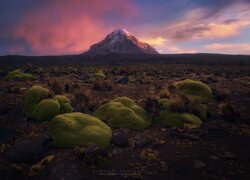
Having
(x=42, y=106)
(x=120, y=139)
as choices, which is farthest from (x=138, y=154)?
(x=42, y=106)

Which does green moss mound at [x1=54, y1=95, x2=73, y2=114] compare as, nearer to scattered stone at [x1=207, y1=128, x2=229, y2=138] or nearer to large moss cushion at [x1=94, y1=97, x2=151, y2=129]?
large moss cushion at [x1=94, y1=97, x2=151, y2=129]

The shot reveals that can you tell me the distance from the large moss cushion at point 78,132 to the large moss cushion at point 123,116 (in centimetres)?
68

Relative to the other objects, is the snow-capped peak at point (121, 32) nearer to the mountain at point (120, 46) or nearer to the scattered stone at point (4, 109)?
the mountain at point (120, 46)

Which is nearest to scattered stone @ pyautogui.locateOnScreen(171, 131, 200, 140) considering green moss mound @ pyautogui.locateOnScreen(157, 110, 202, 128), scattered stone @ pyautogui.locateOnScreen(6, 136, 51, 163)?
green moss mound @ pyautogui.locateOnScreen(157, 110, 202, 128)

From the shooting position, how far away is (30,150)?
6434 millimetres

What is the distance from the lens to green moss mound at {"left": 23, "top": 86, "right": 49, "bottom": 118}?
9438 mm

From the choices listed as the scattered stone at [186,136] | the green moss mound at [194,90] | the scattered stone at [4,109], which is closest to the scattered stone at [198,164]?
the scattered stone at [186,136]

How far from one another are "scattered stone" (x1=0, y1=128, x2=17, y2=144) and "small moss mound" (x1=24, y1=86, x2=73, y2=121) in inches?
42.2

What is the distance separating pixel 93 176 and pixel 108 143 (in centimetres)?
157

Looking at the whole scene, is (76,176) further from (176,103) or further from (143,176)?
(176,103)

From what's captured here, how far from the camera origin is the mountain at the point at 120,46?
156125 mm

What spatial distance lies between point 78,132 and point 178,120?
11.5ft

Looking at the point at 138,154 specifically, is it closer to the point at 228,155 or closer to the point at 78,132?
the point at 78,132

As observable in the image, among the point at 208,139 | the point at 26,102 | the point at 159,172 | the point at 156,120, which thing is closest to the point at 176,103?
the point at 156,120
